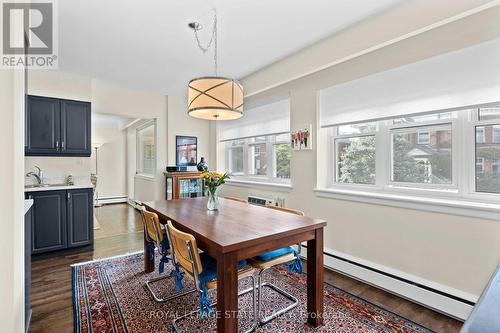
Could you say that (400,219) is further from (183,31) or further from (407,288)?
(183,31)

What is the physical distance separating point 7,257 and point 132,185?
20.9 ft

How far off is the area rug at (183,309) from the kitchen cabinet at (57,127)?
6.05ft

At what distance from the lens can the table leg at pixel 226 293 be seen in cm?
150

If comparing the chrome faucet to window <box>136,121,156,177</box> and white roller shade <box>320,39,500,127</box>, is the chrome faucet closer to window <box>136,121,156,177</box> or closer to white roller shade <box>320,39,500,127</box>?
window <box>136,121,156,177</box>

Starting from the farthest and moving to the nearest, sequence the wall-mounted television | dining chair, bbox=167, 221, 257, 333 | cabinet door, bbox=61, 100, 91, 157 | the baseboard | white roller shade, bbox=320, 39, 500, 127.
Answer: the baseboard, the wall-mounted television, cabinet door, bbox=61, 100, 91, 157, white roller shade, bbox=320, 39, 500, 127, dining chair, bbox=167, 221, 257, 333

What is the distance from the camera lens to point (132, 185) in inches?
289

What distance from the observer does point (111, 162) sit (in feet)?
24.4

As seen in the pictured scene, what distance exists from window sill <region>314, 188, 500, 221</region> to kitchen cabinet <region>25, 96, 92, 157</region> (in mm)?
3673

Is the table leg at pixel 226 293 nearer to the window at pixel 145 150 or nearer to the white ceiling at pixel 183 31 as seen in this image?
the white ceiling at pixel 183 31

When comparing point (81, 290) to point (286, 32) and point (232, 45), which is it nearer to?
point (232, 45)

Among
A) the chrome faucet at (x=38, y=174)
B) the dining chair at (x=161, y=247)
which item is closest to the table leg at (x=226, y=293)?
the dining chair at (x=161, y=247)

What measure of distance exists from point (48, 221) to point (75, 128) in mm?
1354

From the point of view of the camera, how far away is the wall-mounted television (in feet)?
16.5

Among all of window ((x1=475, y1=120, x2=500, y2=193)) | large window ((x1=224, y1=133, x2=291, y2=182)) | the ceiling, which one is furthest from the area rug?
the ceiling
